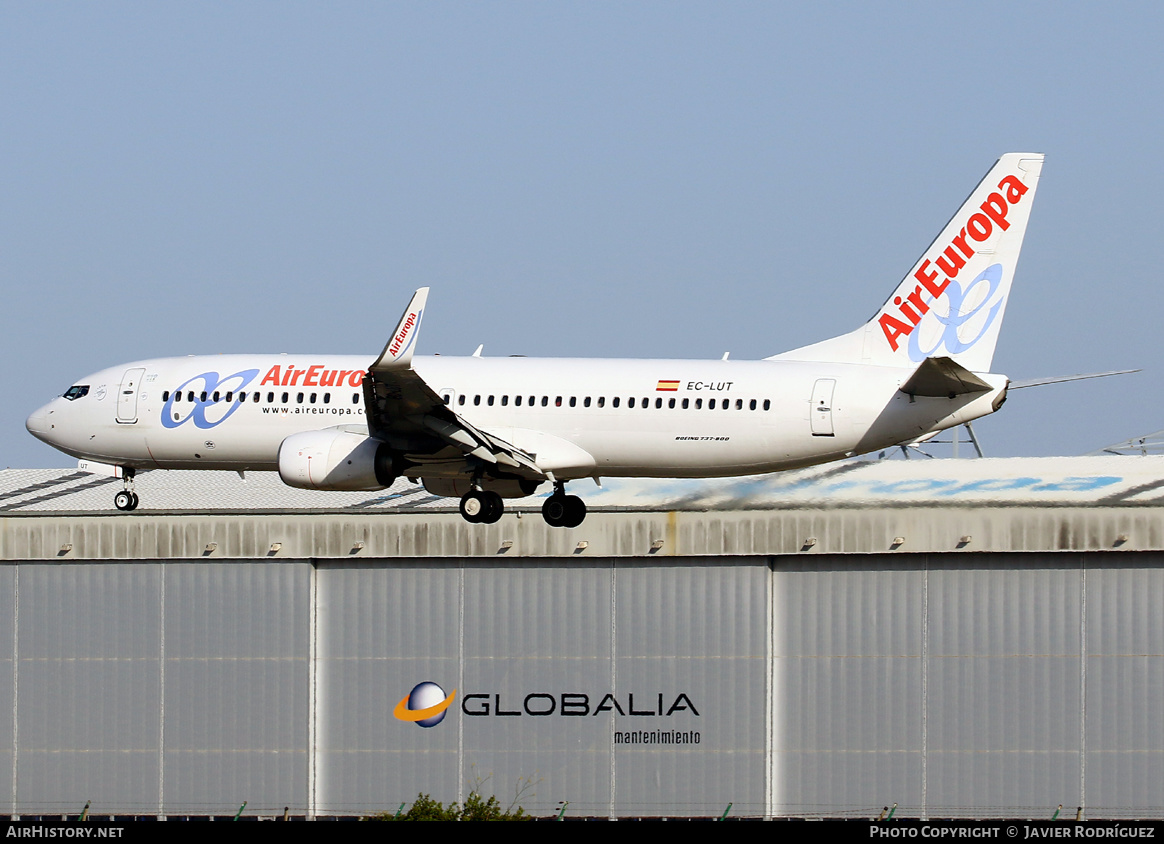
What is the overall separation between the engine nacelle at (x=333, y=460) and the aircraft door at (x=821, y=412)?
442 inches

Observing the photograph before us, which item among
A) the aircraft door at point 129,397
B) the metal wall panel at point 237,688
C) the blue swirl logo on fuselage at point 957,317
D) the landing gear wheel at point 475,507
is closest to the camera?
the blue swirl logo on fuselage at point 957,317

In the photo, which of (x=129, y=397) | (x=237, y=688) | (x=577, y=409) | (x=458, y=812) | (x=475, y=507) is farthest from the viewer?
(x=237, y=688)

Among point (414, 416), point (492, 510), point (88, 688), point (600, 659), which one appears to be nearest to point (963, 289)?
point (492, 510)

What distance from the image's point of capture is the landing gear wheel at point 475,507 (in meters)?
54.1


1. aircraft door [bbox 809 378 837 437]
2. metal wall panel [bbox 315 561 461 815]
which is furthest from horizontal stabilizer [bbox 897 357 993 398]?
metal wall panel [bbox 315 561 461 815]

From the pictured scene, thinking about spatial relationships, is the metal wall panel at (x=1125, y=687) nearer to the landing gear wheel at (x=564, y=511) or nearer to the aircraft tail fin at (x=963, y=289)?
the aircraft tail fin at (x=963, y=289)

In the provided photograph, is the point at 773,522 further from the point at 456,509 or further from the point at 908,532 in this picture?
the point at 456,509

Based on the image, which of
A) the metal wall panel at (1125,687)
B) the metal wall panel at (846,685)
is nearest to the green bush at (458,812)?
the metal wall panel at (846,685)

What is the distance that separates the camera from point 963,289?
53750 mm

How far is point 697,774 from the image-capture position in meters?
60.2

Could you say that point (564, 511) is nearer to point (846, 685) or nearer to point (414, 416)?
point (414, 416)

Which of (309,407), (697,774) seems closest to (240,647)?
(309,407)

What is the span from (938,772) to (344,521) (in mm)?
19891

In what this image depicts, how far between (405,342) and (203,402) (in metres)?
8.83
